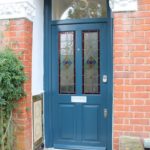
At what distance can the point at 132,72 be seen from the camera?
3.17 m

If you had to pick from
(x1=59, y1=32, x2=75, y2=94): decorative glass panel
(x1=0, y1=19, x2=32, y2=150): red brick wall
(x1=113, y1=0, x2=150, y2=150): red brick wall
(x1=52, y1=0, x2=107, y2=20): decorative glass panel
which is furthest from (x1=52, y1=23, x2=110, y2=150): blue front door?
(x1=113, y1=0, x2=150, y2=150): red brick wall

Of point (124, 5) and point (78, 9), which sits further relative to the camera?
point (78, 9)

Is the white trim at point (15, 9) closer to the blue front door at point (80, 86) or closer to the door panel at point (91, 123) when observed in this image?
the blue front door at point (80, 86)

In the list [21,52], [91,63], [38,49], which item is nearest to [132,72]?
[91,63]

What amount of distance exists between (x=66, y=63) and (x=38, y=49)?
1.72ft

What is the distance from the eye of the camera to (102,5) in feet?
13.7

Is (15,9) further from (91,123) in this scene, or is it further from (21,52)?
(91,123)

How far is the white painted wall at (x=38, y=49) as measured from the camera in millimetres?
3955

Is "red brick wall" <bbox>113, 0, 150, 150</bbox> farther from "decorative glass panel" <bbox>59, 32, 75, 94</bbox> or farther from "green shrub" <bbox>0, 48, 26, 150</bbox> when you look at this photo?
"green shrub" <bbox>0, 48, 26, 150</bbox>

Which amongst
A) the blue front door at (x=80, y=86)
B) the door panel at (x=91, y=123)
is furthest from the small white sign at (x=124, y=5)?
the door panel at (x=91, y=123)

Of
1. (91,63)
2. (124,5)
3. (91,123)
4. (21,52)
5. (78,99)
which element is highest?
(124,5)

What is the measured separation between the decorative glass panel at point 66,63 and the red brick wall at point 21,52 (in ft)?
2.45

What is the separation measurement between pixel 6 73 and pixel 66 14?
162 centimetres

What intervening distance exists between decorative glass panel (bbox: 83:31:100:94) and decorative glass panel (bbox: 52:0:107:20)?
0.32 meters
